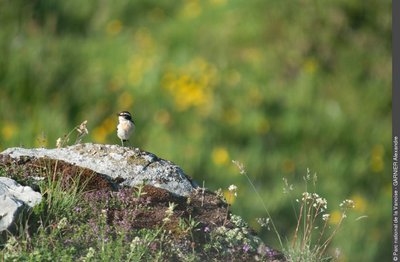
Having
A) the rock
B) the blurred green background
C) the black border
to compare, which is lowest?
the rock

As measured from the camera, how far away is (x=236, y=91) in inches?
540

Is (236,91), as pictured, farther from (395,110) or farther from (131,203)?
(131,203)

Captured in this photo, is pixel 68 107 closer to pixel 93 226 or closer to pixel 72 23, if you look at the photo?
pixel 72 23

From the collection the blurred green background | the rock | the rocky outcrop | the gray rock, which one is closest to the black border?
the rocky outcrop

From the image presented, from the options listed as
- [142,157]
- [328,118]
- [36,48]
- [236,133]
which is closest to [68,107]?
[36,48]

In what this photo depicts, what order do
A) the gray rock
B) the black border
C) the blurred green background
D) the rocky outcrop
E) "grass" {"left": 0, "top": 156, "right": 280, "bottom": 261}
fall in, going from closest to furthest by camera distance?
1. "grass" {"left": 0, "top": 156, "right": 280, "bottom": 261}
2. the rocky outcrop
3. the gray rock
4. the black border
5. the blurred green background

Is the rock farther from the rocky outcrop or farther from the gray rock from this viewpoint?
the gray rock

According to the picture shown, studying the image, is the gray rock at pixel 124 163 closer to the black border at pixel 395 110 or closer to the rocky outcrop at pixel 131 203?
the rocky outcrop at pixel 131 203

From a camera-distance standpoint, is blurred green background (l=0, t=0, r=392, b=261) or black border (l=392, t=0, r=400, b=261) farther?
blurred green background (l=0, t=0, r=392, b=261)

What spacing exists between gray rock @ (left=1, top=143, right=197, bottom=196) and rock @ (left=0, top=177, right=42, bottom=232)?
678 millimetres

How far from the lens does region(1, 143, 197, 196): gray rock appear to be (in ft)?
23.8

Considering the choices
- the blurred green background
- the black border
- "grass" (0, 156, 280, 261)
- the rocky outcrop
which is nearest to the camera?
"grass" (0, 156, 280, 261)

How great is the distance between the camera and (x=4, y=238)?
6281 millimetres

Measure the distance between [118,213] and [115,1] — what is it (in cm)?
1061
